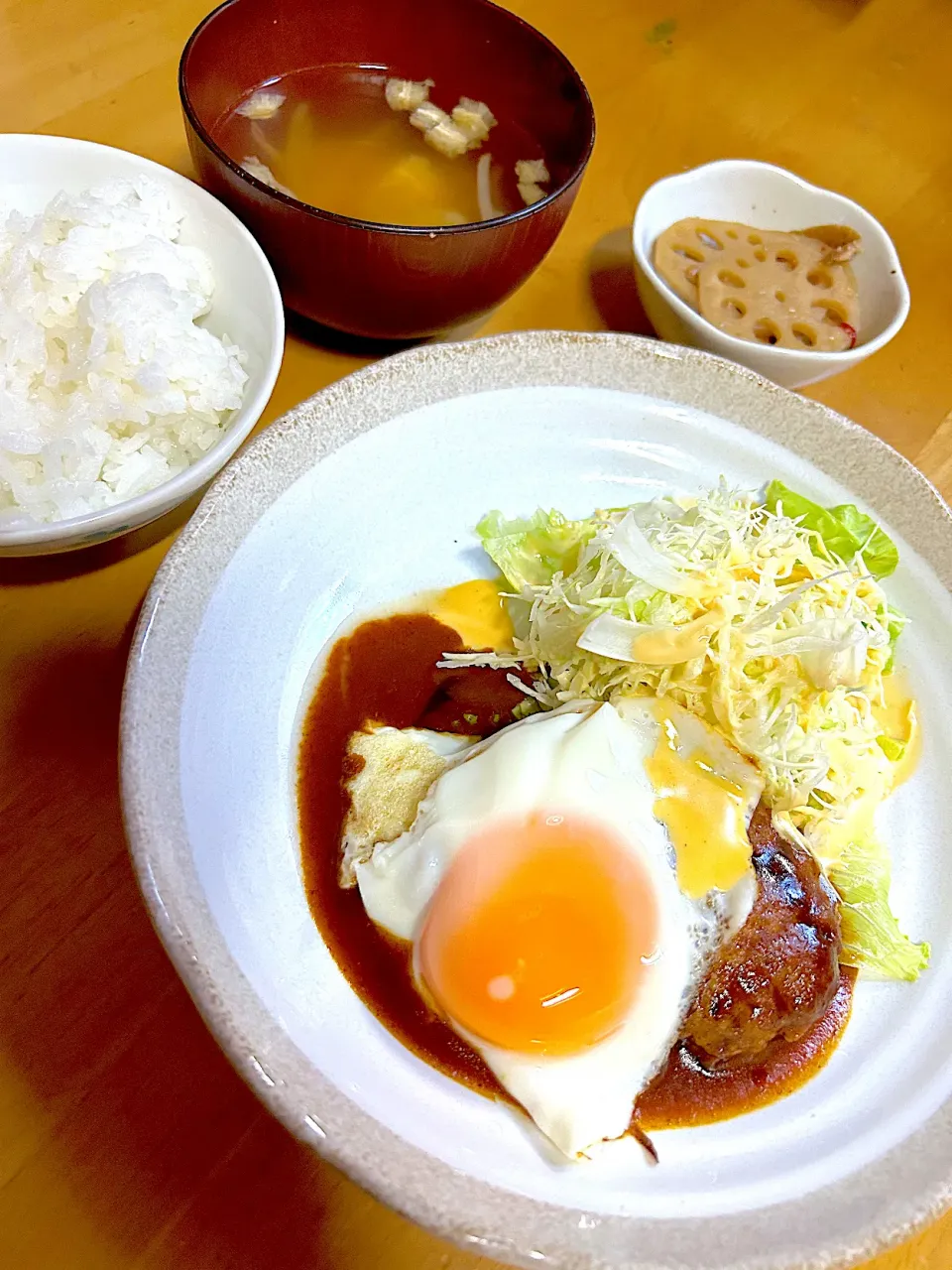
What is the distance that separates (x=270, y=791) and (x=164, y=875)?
1.16ft

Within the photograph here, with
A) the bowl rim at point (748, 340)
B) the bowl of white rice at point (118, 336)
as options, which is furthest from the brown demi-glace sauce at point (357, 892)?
the bowl rim at point (748, 340)

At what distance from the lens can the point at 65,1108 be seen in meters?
1.52

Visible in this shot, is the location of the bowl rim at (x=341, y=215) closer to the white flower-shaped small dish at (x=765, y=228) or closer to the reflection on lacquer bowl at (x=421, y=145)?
the reflection on lacquer bowl at (x=421, y=145)

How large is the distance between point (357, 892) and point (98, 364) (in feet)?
4.06

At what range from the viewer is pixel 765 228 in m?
2.90

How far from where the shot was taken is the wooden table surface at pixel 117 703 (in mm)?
1484

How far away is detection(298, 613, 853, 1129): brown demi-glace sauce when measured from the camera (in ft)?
5.45

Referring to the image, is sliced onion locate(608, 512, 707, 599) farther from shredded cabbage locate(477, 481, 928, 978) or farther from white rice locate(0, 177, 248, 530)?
white rice locate(0, 177, 248, 530)

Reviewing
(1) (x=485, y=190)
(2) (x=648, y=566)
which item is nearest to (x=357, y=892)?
(2) (x=648, y=566)

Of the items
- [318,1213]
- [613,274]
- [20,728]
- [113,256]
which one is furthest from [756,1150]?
[613,274]

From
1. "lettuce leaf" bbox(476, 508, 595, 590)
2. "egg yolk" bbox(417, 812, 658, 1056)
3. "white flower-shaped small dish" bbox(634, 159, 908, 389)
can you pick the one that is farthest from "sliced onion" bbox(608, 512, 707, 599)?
"white flower-shaped small dish" bbox(634, 159, 908, 389)

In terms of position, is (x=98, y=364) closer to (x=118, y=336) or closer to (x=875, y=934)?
(x=118, y=336)

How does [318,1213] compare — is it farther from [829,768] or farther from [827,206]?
[827,206]

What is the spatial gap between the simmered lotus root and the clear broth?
52 cm
